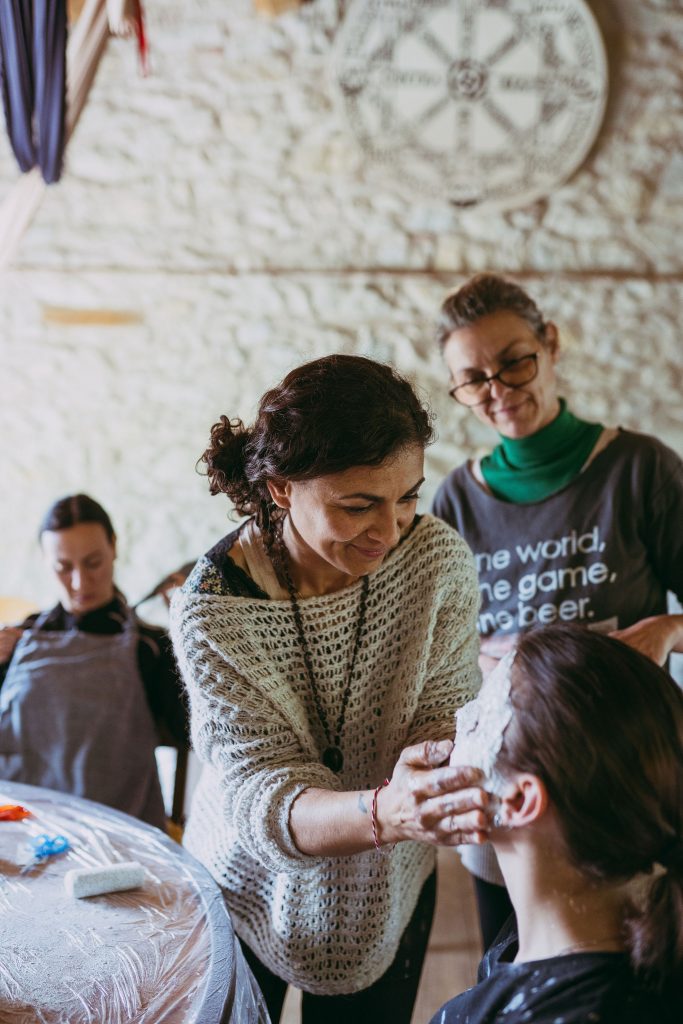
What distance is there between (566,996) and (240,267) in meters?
3.86

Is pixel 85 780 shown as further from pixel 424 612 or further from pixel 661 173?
pixel 661 173

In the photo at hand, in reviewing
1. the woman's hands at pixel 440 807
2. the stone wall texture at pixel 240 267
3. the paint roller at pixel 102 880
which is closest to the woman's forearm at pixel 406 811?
the woman's hands at pixel 440 807

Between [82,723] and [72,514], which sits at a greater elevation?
[72,514]

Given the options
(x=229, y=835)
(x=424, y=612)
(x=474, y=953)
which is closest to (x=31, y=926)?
(x=229, y=835)

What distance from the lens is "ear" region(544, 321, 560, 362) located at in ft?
6.45

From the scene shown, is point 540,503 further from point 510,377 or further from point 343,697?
point 343,697

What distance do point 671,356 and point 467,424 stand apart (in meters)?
1.00

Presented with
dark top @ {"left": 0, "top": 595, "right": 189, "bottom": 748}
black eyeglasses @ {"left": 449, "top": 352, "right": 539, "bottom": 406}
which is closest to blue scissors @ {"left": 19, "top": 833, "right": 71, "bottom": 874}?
dark top @ {"left": 0, "top": 595, "right": 189, "bottom": 748}

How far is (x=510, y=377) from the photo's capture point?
1.88 m

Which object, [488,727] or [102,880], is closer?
[488,727]

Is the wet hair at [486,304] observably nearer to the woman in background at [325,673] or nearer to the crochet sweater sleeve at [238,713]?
the woman in background at [325,673]

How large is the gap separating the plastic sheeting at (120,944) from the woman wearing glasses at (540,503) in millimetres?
650

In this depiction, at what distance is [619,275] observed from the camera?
434 centimetres

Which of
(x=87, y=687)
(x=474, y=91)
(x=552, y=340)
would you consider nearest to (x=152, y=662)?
(x=87, y=687)
